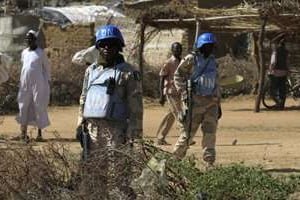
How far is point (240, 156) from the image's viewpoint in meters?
11.6

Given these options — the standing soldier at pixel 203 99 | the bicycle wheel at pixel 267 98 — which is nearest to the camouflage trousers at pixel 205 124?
the standing soldier at pixel 203 99

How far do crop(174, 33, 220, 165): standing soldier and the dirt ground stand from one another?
1.10 meters

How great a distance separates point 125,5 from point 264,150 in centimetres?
1668

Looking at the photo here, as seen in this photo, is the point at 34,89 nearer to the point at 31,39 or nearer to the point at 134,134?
the point at 31,39

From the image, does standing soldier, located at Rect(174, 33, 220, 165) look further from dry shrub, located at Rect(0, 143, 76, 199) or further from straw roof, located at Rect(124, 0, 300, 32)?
straw roof, located at Rect(124, 0, 300, 32)

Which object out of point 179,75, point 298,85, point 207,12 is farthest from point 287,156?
point 298,85

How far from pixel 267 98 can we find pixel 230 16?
4068mm

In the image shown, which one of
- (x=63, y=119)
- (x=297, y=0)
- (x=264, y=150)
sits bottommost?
(x=63, y=119)

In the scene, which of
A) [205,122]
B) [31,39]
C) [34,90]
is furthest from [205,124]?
[34,90]

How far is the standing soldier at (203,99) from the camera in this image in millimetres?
9422

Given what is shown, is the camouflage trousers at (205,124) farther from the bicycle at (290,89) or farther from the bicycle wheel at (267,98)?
the bicycle at (290,89)

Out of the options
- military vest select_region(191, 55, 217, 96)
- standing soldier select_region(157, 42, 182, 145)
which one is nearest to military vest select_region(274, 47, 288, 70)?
standing soldier select_region(157, 42, 182, 145)

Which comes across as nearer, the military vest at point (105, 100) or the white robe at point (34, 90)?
the military vest at point (105, 100)

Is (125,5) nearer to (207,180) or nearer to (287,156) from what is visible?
(287,156)
